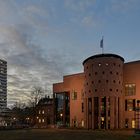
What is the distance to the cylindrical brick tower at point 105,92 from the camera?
10600 cm

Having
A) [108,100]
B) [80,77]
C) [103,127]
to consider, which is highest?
[80,77]

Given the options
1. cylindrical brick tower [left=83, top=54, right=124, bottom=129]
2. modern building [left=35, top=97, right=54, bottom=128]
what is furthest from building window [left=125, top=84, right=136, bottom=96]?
modern building [left=35, top=97, right=54, bottom=128]

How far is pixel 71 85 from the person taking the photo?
129000 millimetres

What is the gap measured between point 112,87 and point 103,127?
12279 millimetres

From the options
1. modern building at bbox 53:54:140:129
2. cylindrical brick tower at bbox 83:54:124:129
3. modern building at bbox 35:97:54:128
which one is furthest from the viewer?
modern building at bbox 35:97:54:128

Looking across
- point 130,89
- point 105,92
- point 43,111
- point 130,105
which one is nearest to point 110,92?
point 105,92

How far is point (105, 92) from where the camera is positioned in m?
107

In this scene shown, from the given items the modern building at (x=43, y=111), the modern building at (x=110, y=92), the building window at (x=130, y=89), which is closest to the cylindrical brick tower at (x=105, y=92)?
the modern building at (x=110, y=92)

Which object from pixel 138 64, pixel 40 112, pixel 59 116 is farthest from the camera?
pixel 40 112

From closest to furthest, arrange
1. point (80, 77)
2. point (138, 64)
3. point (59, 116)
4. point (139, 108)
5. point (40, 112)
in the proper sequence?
point (139, 108)
point (138, 64)
point (80, 77)
point (59, 116)
point (40, 112)

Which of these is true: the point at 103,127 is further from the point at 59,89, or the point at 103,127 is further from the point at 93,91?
the point at 59,89

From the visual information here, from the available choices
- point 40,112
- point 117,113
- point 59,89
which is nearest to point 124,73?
point 117,113

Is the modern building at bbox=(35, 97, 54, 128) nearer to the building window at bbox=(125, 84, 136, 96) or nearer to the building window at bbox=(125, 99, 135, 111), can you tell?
the building window at bbox=(125, 99, 135, 111)

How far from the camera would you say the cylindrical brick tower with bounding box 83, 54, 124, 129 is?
4173 inches
